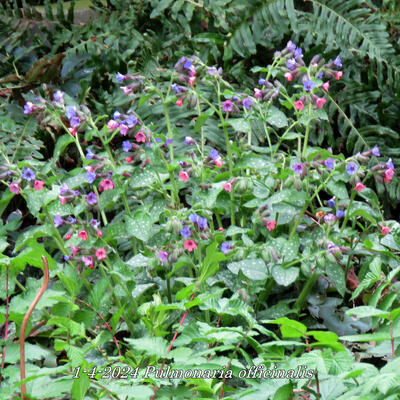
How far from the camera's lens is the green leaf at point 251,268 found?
179 cm

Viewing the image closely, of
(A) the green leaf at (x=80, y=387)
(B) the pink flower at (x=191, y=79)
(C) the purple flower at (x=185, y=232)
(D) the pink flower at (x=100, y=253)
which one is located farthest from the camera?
(B) the pink flower at (x=191, y=79)

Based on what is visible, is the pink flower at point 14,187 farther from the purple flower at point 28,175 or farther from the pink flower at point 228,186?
the pink flower at point 228,186

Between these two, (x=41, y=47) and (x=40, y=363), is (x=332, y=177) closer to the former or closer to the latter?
(x=40, y=363)

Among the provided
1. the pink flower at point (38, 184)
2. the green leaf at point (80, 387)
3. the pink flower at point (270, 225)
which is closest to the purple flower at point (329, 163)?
the pink flower at point (270, 225)

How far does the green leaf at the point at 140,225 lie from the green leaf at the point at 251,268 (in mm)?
261

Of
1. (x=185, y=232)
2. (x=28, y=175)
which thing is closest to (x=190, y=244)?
(x=185, y=232)

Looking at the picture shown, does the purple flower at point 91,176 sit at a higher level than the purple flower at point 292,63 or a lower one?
lower

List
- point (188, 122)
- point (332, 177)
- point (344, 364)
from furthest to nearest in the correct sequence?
point (188, 122) < point (332, 177) < point (344, 364)

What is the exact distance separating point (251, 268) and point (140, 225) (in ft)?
1.13

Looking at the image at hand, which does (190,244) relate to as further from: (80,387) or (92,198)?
(80,387)

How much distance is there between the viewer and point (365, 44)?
2.88 m

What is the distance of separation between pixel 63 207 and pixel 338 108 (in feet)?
4.75

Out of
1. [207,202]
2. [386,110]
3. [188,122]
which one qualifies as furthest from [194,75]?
[386,110]

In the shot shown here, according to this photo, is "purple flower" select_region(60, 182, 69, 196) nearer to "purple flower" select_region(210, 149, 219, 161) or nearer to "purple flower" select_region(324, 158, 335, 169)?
"purple flower" select_region(210, 149, 219, 161)
